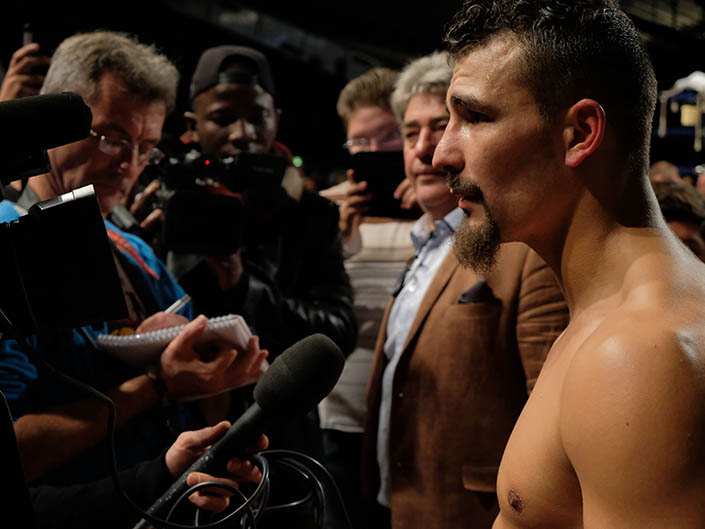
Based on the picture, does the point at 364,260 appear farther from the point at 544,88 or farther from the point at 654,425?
the point at 654,425

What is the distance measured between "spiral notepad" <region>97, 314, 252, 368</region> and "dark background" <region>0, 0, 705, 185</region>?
303 cm

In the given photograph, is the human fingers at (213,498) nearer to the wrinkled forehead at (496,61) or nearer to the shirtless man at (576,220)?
the shirtless man at (576,220)

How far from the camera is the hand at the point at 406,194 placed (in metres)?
2.00

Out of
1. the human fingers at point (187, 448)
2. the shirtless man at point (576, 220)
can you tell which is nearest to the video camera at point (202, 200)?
the human fingers at point (187, 448)

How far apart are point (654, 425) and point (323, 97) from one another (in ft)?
27.5

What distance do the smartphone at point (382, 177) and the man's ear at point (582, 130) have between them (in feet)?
3.82

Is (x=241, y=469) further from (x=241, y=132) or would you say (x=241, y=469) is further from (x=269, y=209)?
(x=241, y=132)

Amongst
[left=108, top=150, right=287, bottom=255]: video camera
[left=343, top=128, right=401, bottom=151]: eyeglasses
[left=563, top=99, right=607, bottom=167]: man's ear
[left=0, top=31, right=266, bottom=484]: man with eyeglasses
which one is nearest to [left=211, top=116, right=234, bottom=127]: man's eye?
[left=108, top=150, right=287, bottom=255]: video camera

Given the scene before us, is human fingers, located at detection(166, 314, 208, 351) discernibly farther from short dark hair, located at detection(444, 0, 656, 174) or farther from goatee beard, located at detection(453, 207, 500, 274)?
short dark hair, located at detection(444, 0, 656, 174)

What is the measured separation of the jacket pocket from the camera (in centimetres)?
147

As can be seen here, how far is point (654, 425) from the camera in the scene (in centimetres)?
70

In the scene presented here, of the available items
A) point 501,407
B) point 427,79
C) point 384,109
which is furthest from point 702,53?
point 501,407

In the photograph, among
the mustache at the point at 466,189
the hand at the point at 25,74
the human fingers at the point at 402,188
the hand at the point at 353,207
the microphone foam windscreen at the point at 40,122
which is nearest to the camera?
the microphone foam windscreen at the point at 40,122

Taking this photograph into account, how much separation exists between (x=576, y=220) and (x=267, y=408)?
51 cm
